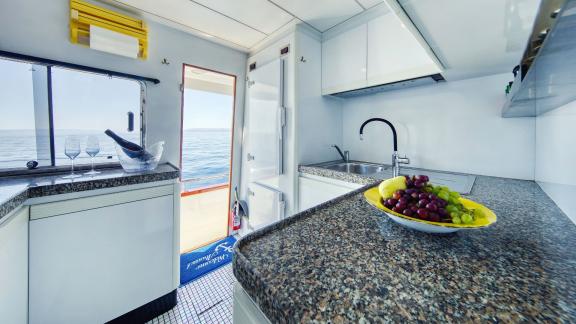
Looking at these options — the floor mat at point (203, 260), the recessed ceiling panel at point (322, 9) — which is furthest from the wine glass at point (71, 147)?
the recessed ceiling panel at point (322, 9)

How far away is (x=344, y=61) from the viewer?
1.85 metres


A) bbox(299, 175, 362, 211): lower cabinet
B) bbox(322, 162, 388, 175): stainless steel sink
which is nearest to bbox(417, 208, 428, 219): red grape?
bbox(299, 175, 362, 211): lower cabinet

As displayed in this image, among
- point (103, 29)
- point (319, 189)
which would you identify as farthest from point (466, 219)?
point (103, 29)

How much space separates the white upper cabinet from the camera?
1.43 metres

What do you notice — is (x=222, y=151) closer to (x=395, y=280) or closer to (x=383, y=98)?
(x=383, y=98)

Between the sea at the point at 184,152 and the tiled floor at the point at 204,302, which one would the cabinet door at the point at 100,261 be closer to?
the tiled floor at the point at 204,302

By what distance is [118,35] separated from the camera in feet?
5.20

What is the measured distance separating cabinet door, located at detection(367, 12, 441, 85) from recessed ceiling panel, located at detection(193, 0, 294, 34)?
76cm

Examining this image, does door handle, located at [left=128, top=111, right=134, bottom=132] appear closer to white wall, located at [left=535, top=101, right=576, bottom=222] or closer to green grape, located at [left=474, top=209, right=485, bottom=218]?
green grape, located at [left=474, top=209, right=485, bottom=218]

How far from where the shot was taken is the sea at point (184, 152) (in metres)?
1.36

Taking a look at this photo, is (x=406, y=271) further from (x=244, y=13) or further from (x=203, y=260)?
(x=203, y=260)

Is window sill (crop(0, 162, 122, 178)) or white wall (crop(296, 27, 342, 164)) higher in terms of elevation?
white wall (crop(296, 27, 342, 164))

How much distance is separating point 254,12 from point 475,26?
5.18ft

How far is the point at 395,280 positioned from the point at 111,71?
7.65 ft
